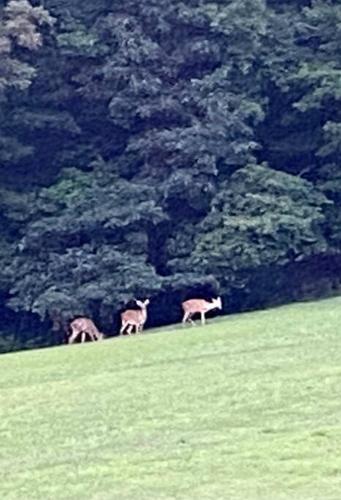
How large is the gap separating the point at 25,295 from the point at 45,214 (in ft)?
5.66

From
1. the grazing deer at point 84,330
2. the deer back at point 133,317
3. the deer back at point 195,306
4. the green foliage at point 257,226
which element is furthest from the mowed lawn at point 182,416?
the green foliage at point 257,226

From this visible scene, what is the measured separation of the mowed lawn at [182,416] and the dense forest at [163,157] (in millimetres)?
4666

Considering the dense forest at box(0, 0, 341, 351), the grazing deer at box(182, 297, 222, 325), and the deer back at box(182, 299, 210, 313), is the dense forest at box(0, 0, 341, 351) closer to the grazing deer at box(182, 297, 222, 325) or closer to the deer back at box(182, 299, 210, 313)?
the grazing deer at box(182, 297, 222, 325)

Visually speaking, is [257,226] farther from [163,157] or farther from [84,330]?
[84,330]

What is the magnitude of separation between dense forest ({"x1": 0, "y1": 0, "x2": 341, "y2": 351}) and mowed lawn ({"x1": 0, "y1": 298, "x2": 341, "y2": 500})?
15.3 ft

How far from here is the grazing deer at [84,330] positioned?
25.2 metres

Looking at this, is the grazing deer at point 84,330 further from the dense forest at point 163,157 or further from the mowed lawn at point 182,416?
the mowed lawn at point 182,416

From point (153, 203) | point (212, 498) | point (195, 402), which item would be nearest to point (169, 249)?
point (153, 203)

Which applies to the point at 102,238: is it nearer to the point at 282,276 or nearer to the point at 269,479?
the point at 282,276

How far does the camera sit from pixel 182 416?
48.4 feet

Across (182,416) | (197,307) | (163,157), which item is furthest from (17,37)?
(182,416)

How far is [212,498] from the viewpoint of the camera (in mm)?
10961

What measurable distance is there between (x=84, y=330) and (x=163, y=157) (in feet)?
13.5

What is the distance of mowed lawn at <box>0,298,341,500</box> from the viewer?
1170 centimetres
